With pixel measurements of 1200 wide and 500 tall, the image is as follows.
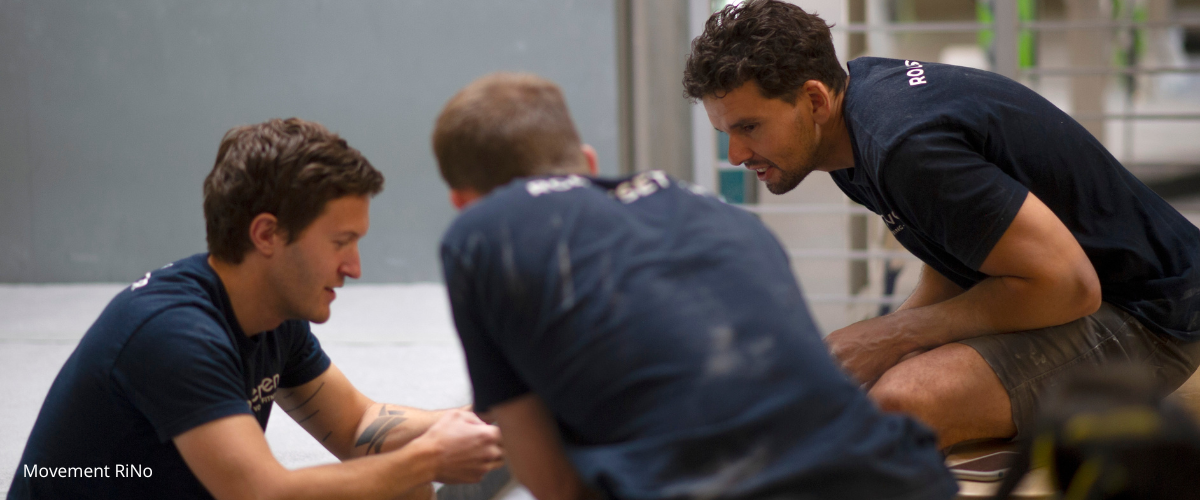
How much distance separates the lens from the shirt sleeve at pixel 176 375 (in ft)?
4.45

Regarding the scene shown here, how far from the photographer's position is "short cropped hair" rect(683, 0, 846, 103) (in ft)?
6.49

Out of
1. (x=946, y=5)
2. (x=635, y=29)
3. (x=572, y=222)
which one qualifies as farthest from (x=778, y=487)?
(x=946, y=5)

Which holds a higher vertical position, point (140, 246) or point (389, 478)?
point (389, 478)

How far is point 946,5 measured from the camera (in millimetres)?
19172

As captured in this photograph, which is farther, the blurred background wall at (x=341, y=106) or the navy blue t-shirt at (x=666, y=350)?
the blurred background wall at (x=341, y=106)

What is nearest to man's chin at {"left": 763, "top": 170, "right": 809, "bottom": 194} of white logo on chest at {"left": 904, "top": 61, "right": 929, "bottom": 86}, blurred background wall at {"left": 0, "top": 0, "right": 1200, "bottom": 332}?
white logo on chest at {"left": 904, "top": 61, "right": 929, "bottom": 86}

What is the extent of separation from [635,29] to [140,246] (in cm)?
264

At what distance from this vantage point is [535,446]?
1.15m

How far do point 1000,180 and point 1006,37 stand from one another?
2.44 metres

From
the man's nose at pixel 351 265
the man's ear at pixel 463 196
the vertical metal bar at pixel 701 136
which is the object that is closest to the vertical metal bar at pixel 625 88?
the vertical metal bar at pixel 701 136

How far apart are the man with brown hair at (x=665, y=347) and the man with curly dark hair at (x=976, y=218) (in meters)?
0.74

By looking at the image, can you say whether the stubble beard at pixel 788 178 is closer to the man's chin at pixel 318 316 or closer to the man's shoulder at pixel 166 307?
the man's chin at pixel 318 316

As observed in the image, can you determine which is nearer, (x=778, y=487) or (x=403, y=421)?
(x=778, y=487)

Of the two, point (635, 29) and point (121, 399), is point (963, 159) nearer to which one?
point (121, 399)
